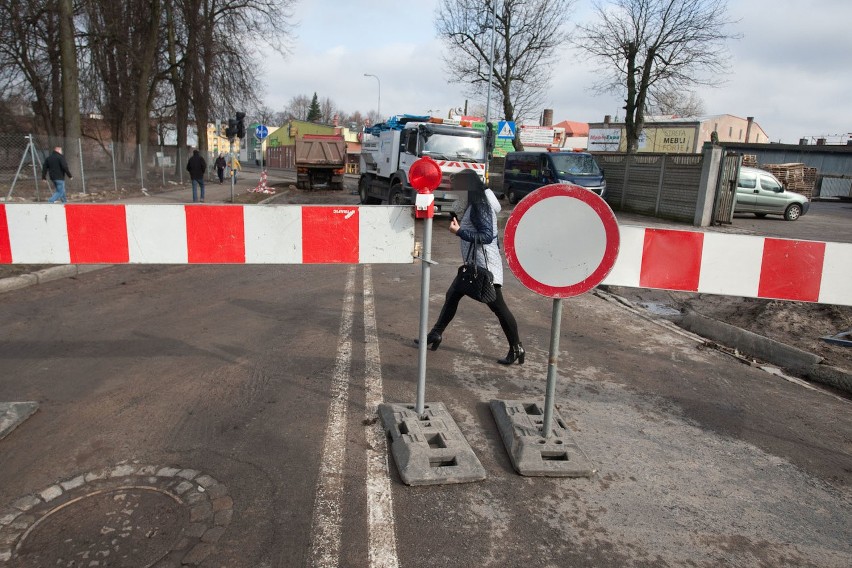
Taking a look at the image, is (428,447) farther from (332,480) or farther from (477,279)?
(477,279)

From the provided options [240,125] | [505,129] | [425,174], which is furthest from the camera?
[505,129]

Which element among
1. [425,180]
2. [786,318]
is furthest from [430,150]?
[425,180]

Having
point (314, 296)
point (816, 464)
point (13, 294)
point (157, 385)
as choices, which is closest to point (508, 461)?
point (816, 464)

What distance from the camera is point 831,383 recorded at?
5426 millimetres

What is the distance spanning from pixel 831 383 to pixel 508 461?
3.63 metres

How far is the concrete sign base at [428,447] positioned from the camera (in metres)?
3.43

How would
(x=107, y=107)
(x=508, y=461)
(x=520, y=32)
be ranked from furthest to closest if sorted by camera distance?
(x=520, y=32), (x=107, y=107), (x=508, y=461)

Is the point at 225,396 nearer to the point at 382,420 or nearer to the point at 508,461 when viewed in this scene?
the point at 382,420

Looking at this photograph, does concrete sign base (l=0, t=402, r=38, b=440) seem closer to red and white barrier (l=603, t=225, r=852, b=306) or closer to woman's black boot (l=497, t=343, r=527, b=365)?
woman's black boot (l=497, t=343, r=527, b=365)

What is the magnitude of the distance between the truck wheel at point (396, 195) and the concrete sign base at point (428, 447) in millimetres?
13548

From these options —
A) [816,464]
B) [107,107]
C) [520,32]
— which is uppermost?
[520,32]

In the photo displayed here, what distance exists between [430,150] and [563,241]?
1363 centimetres

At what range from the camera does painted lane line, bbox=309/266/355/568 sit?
9.10 feet

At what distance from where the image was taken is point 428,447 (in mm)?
3648
